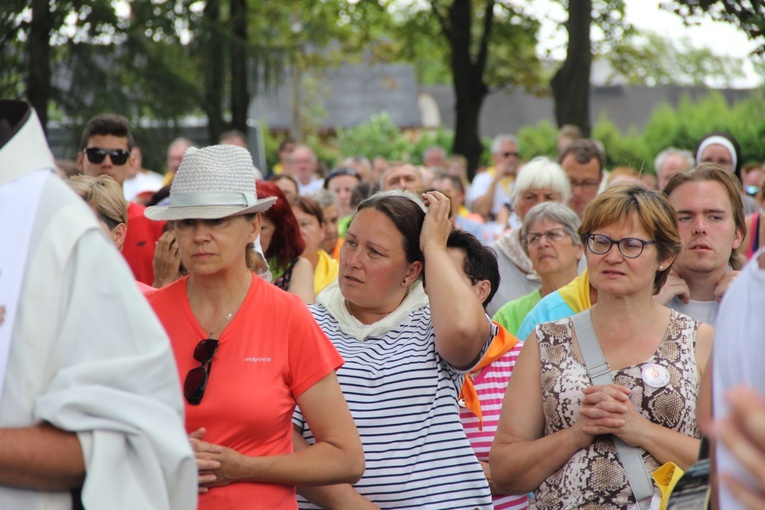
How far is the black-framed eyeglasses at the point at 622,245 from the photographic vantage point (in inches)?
154

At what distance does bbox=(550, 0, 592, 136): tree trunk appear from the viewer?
12.9 m

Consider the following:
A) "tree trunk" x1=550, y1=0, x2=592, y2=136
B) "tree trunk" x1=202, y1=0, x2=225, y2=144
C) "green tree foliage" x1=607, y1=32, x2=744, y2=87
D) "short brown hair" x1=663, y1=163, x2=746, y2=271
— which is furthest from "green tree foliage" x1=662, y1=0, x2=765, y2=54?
"green tree foliage" x1=607, y1=32, x2=744, y2=87

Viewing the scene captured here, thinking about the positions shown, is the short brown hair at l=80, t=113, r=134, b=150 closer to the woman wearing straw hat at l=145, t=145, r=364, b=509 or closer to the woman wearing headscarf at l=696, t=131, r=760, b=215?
the woman wearing straw hat at l=145, t=145, r=364, b=509

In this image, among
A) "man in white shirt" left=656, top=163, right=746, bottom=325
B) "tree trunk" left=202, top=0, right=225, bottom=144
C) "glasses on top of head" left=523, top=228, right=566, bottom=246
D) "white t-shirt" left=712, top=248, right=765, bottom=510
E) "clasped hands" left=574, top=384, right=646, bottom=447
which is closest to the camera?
Result: "white t-shirt" left=712, top=248, right=765, bottom=510

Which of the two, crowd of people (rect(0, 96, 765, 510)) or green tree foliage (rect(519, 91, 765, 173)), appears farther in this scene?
A: green tree foliage (rect(519, 91, 765, 173))

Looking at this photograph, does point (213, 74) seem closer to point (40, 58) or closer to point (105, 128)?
point (40, 58)

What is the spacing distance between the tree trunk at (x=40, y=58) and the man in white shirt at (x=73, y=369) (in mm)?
10627

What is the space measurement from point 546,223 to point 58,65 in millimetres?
9752

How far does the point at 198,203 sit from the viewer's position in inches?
136

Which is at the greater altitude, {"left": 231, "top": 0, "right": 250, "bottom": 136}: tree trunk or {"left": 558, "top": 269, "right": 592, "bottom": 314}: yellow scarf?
{"left": 231, "top": 0, "right": 250, "bottom": 136}: tree trunk

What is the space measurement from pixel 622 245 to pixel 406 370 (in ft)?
3.21

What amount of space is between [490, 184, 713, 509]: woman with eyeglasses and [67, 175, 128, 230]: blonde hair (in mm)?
2026

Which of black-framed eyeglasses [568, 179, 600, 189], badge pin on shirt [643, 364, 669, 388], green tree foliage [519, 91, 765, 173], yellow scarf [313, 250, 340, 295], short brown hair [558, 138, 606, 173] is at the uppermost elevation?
short brown hair [558, 138, 606, 173]

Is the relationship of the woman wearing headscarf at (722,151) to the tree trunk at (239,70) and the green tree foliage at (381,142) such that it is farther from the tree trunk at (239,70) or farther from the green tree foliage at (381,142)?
the green tree foliage at (381,142)
